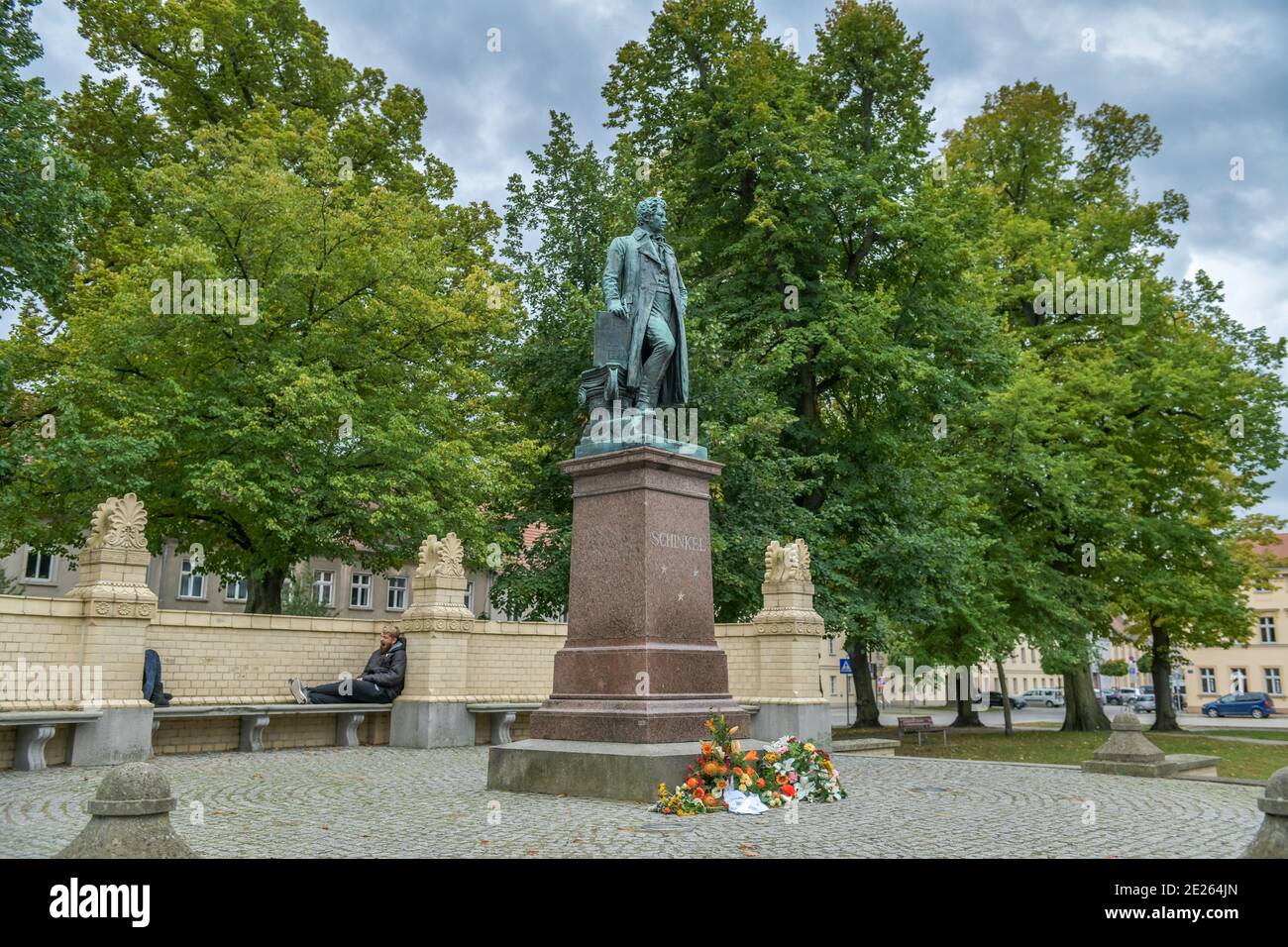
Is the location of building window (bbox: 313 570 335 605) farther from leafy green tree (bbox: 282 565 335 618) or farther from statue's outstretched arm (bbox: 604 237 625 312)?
statue's outstretched arm (bbox: 604 237 625 312)

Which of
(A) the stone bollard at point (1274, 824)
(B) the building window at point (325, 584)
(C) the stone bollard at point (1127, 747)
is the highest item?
(B) the building window at point (325, 584)

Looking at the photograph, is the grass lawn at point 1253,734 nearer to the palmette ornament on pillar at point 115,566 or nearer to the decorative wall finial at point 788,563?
the decorative wall finial at point 788,563

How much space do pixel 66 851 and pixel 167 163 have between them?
21.6 metres

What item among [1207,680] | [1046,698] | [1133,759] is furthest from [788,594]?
[1046,698]

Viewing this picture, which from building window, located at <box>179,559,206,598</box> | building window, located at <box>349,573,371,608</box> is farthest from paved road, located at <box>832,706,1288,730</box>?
building window, located at <box>179,559,206,598</box>

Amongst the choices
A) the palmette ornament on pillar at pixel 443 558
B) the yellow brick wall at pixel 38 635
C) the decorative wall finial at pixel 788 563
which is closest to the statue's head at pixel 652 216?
the palmette ornament on pillar at pixel 443 558

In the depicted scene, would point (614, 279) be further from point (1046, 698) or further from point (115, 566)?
point (1046, 698)

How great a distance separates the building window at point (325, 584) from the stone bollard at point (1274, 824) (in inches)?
1907

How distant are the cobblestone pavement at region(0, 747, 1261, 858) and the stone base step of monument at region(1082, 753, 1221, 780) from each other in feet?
1.48

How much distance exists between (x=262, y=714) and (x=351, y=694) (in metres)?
1.60

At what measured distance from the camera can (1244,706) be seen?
172 ft

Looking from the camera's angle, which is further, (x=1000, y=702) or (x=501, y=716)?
(x=1000, y=702)

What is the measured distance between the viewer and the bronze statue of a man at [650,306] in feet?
35.8

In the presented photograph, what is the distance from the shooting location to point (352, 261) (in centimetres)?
2255
